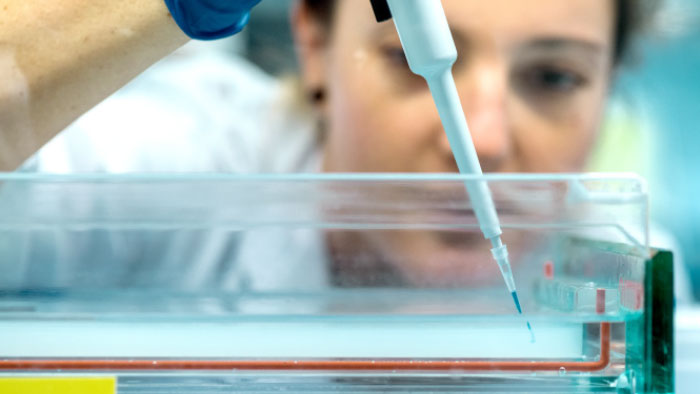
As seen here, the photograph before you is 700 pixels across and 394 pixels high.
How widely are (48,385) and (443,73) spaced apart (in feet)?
0.98

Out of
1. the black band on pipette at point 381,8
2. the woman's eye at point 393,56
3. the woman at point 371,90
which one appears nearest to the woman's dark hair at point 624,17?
the woman at point 371,90

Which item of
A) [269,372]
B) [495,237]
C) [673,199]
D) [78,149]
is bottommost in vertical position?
[269,372]

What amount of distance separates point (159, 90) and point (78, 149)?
0.90 feet

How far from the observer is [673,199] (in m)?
1.14

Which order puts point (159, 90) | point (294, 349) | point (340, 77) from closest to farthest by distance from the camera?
point (294, 349), point (340, 77), point (159, 90)

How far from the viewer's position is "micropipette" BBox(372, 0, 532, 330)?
36 cm

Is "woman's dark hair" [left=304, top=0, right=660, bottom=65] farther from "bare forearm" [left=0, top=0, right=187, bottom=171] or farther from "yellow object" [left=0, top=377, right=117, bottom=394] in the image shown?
"yellow object" [left=0, top=377, right=117, bottom=394]

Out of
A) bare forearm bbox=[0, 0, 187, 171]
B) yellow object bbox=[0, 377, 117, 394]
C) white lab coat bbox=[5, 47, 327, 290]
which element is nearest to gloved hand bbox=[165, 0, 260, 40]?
bare forearm bbox=[0, 0, 187, 171]

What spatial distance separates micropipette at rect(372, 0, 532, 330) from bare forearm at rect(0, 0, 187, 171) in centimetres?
15

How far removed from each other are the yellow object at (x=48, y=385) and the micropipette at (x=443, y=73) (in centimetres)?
27

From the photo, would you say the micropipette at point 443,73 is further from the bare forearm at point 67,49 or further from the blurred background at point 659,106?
the blurred background at point 659,106

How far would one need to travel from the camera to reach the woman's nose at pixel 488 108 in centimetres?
57

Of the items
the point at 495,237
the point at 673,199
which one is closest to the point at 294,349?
the point at 495,237

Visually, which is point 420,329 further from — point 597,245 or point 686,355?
point 686,355
